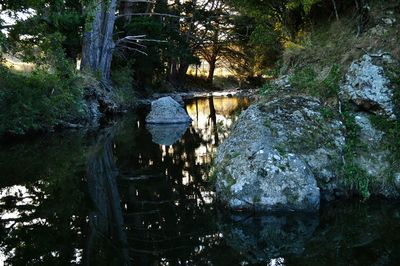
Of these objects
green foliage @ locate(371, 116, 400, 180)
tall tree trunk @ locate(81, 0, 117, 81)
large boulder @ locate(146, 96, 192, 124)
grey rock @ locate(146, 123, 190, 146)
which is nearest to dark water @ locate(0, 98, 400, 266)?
green foliage @ locate(371, 116, 400, 180)

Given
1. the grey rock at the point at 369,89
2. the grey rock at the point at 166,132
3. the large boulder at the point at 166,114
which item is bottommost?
the grey rock at the point at 166,132

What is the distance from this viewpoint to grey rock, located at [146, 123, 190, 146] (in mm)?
13266

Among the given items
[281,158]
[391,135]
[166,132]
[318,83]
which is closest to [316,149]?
[281,158]

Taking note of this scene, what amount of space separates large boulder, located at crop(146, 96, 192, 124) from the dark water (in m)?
7.65

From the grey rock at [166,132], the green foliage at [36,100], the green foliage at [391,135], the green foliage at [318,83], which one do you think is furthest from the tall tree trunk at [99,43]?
the green foliage at [391,135]

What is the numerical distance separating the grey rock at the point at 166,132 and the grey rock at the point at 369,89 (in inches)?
238

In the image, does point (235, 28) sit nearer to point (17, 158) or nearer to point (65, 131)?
point (65, 131)

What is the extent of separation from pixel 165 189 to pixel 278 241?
2.90m

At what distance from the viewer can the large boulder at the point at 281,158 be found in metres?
6.40

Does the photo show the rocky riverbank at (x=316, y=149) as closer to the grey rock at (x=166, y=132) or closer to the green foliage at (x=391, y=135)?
the green foliage at (x=391, y=135)

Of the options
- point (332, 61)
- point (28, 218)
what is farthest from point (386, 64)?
point (28, 218)

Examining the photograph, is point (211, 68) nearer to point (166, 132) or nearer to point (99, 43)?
point (99, 43)

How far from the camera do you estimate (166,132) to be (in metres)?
15.2

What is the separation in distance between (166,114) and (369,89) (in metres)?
10.9
